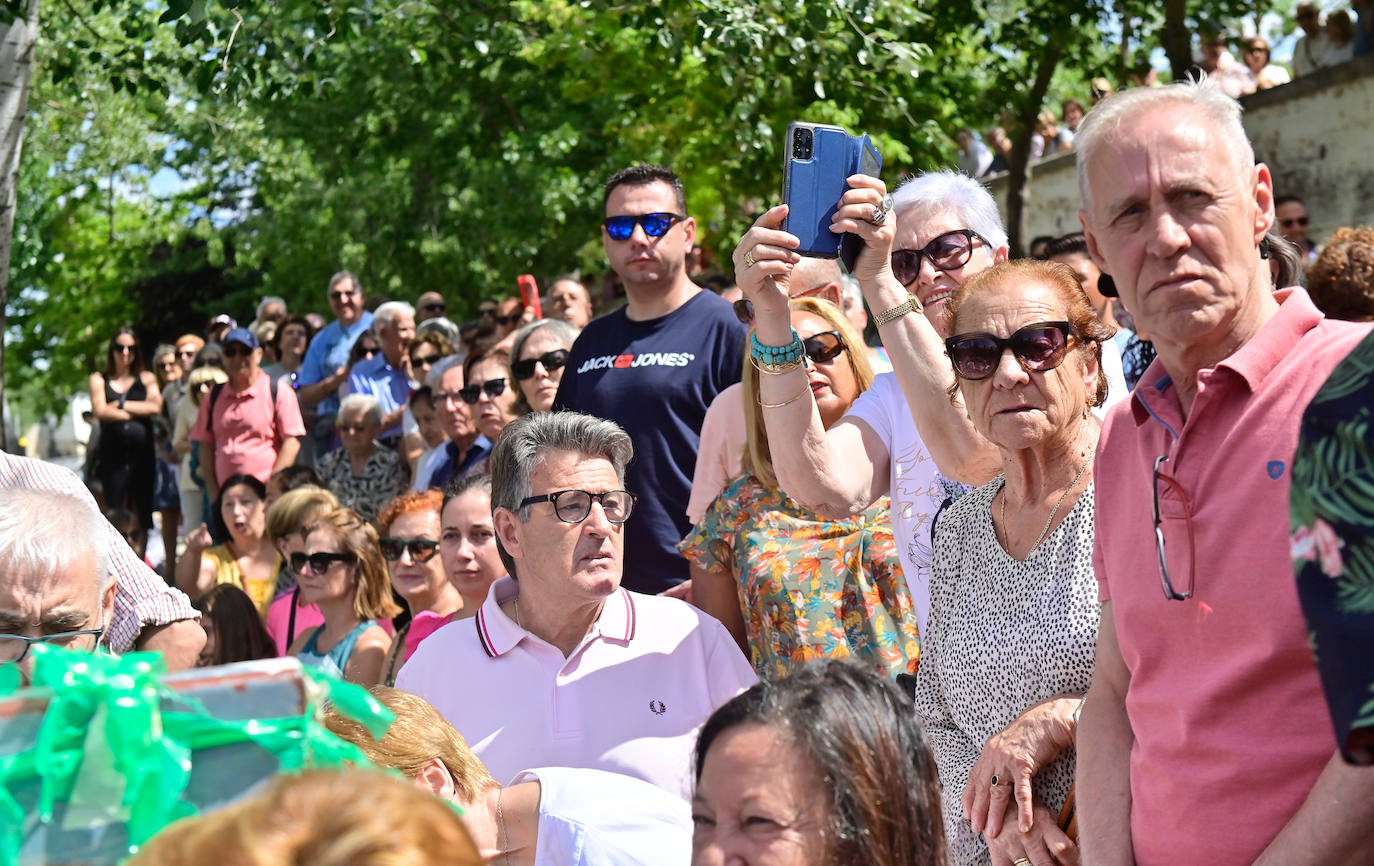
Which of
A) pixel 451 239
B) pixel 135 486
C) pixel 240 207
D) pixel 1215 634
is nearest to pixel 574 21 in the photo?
pixel 135 486

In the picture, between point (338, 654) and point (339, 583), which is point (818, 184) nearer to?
point (338, 654)

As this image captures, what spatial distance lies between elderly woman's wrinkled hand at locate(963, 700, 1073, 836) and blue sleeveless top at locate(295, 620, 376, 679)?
319 centimetres

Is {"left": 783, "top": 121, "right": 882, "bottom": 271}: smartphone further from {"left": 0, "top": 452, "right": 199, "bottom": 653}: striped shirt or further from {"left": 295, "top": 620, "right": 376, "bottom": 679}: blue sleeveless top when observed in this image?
{"left": 295, "top": 620, "right": 376, "bottom": 679}: blue sleeveless top

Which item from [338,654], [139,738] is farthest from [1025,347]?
[338,654]

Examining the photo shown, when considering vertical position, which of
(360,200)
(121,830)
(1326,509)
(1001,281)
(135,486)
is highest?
(360,200)

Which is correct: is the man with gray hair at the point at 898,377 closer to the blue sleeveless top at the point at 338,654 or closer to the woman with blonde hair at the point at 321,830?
the woman with blonde hair at the point at 321,830

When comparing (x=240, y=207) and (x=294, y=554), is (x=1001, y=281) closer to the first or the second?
(x=294, y=554)

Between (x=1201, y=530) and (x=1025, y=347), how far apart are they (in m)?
0.79

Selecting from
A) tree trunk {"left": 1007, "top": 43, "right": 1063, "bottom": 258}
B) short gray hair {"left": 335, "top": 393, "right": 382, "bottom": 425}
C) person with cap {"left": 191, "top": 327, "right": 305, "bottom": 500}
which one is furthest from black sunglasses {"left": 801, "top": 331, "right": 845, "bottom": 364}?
tree trunk {"left": 1007, "top": 43, "right": 1063, "bottom": 258}

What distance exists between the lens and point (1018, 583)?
2.88m

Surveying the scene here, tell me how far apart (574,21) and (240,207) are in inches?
605

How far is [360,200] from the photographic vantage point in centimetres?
1812

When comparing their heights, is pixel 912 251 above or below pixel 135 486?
above

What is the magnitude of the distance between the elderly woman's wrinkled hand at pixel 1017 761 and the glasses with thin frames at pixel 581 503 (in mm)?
1423
